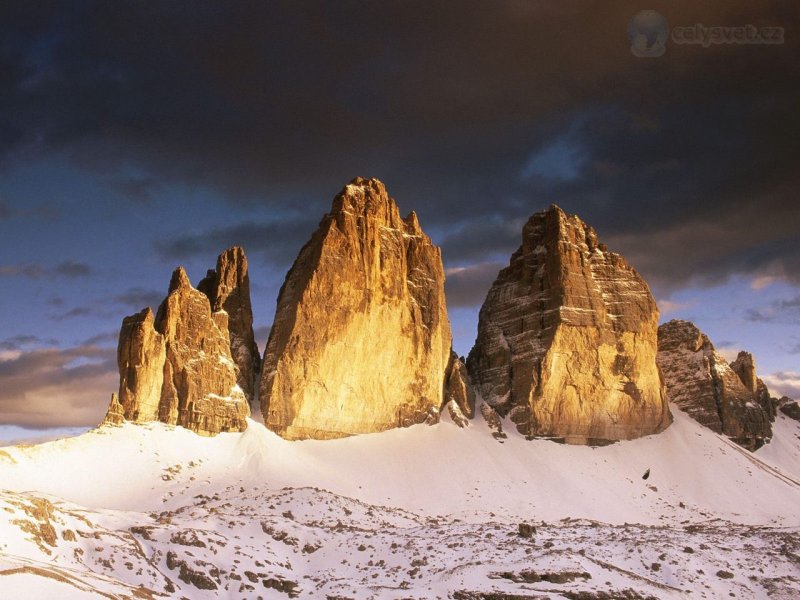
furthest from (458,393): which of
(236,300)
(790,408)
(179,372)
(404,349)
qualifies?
(790,408)

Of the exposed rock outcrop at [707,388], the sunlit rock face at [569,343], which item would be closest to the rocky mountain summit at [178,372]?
the sunlit rock face at [569,343]

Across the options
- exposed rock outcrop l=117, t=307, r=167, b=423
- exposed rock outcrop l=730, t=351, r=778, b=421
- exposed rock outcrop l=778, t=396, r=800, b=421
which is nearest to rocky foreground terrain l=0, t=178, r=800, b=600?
exposed rock outcrop l=117, t=307, r=167, b=423

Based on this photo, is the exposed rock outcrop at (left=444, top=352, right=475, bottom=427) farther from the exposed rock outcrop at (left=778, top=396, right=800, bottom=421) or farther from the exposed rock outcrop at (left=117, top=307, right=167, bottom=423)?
the exposed rock outcrop at (left=778, top=396, right=800, bottom=421)

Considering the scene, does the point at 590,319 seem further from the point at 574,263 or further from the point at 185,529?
the point at 185,529

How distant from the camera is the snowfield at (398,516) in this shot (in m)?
41.6

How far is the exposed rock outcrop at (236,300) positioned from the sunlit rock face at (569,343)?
3116 cm

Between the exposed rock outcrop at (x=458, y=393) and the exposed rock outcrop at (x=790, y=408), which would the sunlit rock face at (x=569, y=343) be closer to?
the exposed rock outcrop at (x=458, y=393)

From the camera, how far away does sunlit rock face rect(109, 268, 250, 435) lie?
283ft

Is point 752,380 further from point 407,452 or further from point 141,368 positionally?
point 141,368

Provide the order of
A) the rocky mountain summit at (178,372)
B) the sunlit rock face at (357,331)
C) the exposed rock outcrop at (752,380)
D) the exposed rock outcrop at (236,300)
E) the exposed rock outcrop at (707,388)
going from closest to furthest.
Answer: the rocky mountain summit at (178,372) → the sunlit rock face at (357,331) → the exposed rock outcrop at (236,300) → the exposed rock outcrop at (707,388) → the exposed rock outcrop at (752,380)

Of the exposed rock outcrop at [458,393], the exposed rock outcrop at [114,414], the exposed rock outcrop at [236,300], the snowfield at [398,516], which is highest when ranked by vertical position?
the exposed rock outcrop at [236,300]

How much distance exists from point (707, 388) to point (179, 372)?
76426 mm

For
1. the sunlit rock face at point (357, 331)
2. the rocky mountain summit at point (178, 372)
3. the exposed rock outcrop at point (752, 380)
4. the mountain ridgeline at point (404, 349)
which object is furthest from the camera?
the exposed rock outcrop at point (752, 380)

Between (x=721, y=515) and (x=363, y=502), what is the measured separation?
41.4m
